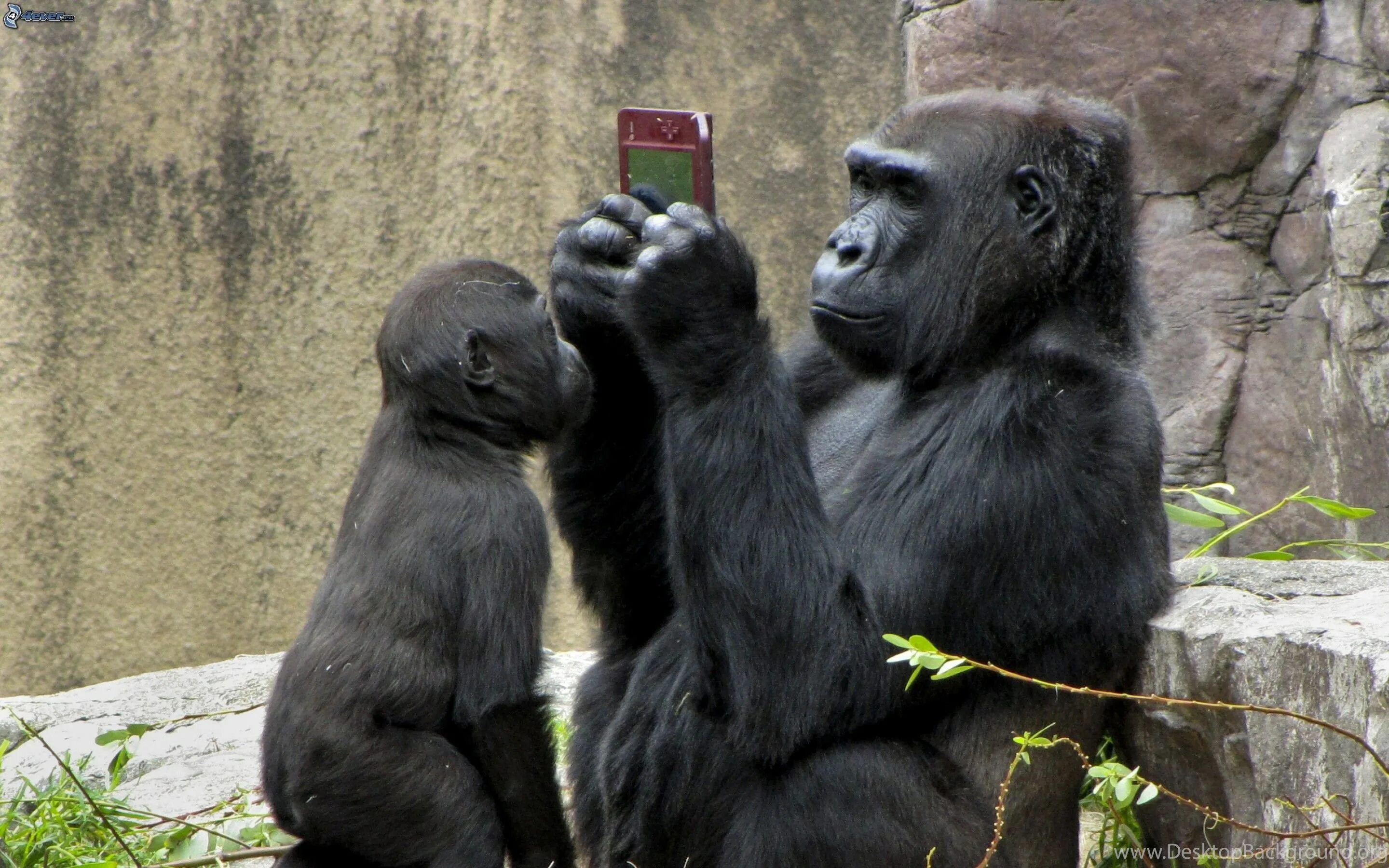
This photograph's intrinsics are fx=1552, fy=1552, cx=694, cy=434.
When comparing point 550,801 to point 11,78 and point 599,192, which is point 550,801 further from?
point 11,78

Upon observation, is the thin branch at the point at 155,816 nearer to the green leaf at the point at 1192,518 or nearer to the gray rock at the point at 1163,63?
the green leaf at the point at 1192,518

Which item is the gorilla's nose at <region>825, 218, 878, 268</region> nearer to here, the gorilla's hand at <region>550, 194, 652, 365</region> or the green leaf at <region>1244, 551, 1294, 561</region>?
the gorilla's hand at <region>550, 194, 652, 365</region>

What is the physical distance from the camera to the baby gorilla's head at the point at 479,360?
261cm

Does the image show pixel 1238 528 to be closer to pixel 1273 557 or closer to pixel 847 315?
pixel 1273 557

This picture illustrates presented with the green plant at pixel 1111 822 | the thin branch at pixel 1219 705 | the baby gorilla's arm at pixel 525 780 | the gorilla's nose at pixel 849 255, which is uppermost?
the gorilla's nose at pixel 849 255

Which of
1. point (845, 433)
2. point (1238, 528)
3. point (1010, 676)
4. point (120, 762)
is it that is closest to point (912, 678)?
point (1010, 676)

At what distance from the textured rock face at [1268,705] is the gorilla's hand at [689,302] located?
0.88 metres

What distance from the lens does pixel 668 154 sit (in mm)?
2734

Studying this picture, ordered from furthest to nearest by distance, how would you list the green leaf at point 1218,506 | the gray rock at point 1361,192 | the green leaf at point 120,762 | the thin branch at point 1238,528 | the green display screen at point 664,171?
the gray rock at point 1361,192
the green leaf at point 120,762
the green leaf at point 1218,506
the thin branch at point 1238,528
the green display screen at point 664,171

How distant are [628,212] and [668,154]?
165 mm

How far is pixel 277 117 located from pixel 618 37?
1161mm

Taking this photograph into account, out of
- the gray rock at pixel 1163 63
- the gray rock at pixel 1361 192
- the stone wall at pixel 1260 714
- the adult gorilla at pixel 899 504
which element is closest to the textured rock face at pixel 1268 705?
the stone wall at pixel 1260 714

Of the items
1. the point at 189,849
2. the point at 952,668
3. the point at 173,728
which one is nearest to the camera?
the point at 952,668

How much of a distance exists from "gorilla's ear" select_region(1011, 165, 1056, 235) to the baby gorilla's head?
796 millimetres
